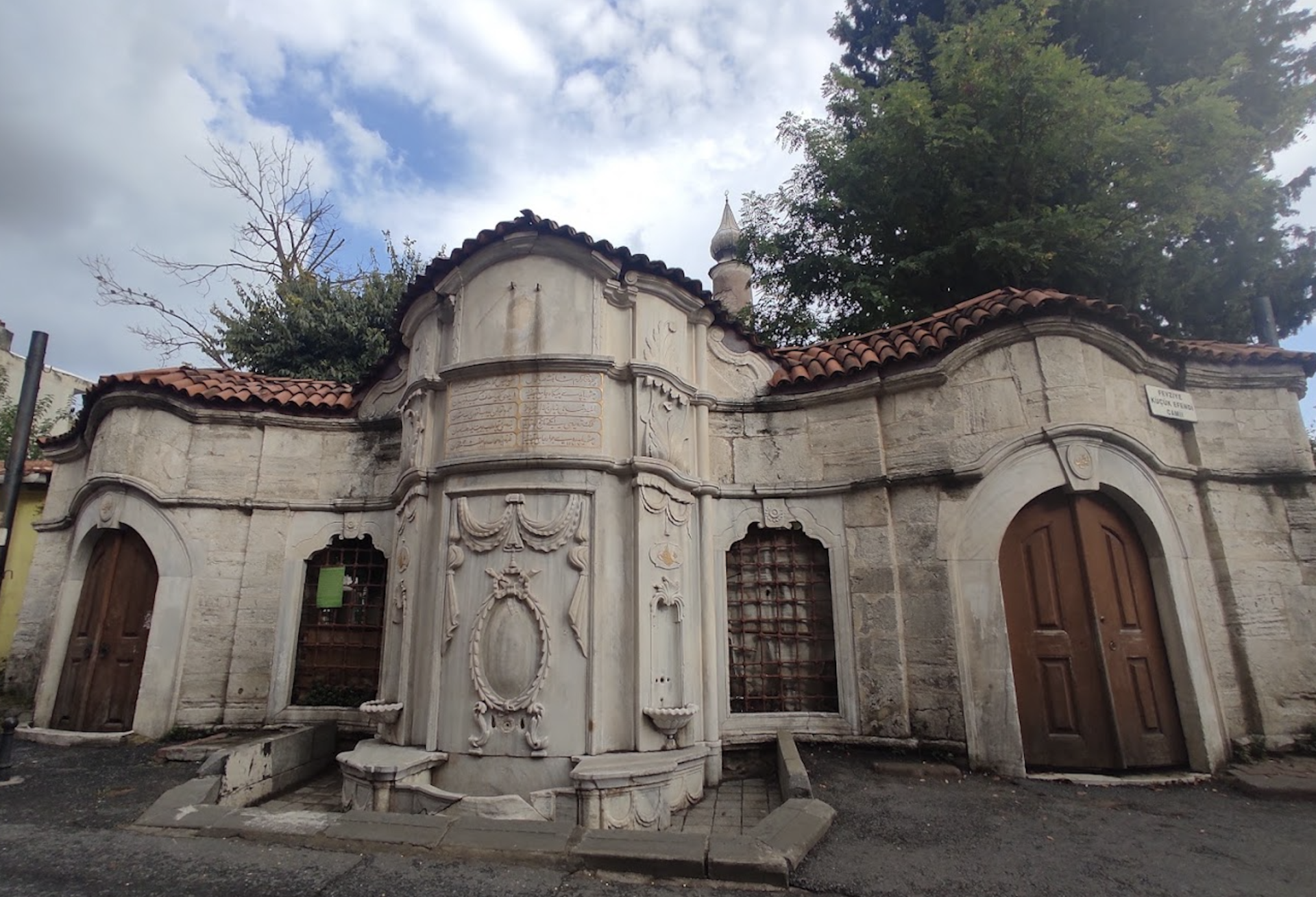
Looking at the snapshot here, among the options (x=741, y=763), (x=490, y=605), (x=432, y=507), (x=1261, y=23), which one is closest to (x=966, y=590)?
(x=741, y=763)

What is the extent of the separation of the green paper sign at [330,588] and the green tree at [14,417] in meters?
10.1

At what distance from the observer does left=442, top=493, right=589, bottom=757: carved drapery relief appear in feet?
17.3

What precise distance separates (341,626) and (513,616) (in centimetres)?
336

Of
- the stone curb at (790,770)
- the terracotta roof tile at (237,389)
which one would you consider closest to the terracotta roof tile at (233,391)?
the terracotta roof tile at (237,389)

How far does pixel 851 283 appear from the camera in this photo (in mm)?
11422

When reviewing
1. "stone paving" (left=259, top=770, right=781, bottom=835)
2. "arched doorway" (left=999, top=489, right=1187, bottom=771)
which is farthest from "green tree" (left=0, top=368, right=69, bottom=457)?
"arched doorway" (left=999, top=489, right=1187, bottom=771)

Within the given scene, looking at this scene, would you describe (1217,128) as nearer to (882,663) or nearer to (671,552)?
(882,663)

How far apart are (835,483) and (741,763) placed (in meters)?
2.82

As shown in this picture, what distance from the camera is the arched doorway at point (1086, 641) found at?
570 centimetres


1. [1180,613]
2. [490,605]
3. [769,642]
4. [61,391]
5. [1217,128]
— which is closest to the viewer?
[490,605]

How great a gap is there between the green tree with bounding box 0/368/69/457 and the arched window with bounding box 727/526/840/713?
14.7 m

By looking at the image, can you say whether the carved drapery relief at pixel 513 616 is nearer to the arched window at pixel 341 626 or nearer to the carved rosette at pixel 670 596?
the carved rosette at pixel 670 596

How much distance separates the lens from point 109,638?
749cm

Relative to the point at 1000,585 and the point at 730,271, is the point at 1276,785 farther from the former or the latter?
the point at 730,271
